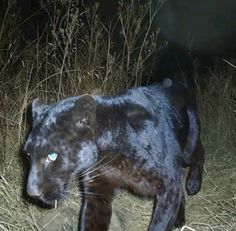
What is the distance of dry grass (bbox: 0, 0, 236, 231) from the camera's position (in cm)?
432

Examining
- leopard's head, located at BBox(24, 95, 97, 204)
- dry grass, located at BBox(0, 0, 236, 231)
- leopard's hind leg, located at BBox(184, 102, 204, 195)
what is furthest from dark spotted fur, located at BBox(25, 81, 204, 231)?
leopard's hind leg, located at BBox(184, 102, 204, 195)

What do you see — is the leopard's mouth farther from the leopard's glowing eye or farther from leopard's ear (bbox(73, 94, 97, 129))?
leopard's ear (bbox(73, 94, 97, 129))

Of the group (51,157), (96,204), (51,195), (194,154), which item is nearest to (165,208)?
(96,204)

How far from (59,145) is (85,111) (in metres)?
0.29

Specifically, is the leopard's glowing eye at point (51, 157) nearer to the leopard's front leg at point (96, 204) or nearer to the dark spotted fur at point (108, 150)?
the dark spotted fur at point (108, 150)

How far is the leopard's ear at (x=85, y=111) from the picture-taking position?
334 cm

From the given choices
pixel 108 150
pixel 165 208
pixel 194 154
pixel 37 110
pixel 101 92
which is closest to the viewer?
pixel 37 110

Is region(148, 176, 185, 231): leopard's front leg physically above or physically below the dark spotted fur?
below

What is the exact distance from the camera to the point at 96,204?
154 inches

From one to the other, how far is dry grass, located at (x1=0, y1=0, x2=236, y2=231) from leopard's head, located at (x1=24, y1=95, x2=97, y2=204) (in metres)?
0.70

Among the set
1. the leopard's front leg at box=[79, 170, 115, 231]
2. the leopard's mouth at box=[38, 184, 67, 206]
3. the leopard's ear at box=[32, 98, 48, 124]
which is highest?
the leopard's ear at box=[32, 98, 48, 124]

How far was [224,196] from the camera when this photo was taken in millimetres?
4855

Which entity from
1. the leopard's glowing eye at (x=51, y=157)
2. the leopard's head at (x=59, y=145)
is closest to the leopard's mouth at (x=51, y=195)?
the leopard's head at (x=59, y=145)

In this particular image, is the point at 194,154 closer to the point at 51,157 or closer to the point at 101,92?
the point at 101,92
